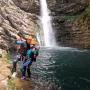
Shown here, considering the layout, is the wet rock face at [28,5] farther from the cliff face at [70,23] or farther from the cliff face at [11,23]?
the cliff face at [70,23]

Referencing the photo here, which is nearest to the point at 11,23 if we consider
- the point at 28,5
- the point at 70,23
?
the point at 28,5

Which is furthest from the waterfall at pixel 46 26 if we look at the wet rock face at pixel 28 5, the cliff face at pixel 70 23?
the wet rock face at pixel 28 5

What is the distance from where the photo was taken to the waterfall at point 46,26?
49.0 meters

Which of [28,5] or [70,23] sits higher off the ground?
[28,5]

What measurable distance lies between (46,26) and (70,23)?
17.5ft

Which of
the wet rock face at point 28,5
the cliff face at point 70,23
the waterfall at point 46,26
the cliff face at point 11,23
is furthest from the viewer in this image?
the wet rock face at point 28,5

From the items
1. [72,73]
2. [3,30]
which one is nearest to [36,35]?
[3,30]

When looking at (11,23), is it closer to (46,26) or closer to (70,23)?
(46,26)

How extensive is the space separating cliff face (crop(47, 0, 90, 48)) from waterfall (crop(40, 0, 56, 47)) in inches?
37.9

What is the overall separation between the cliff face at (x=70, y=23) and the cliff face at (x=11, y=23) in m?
5.56

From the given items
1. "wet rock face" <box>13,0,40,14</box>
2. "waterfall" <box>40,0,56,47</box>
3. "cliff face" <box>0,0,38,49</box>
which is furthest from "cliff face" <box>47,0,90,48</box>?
"cliff face" <box>0,0,38,49</box>

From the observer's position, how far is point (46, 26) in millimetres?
51125

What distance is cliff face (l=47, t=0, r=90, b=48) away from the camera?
46281 millimetres

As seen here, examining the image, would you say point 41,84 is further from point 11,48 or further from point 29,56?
point 11,48
